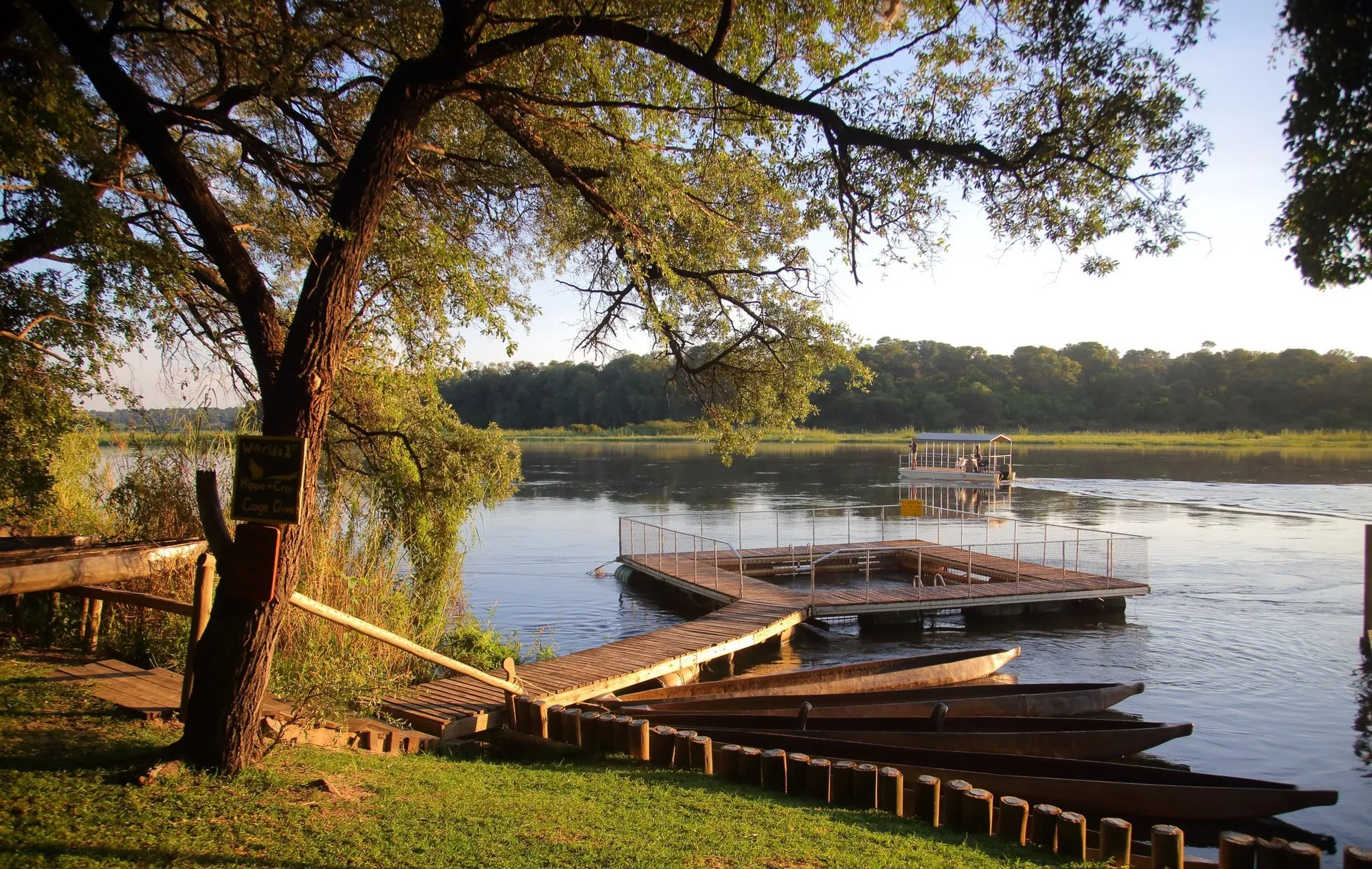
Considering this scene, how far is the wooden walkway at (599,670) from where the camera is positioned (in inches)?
382

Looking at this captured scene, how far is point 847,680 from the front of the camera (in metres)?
11.8

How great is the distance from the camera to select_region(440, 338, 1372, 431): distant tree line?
84.7 m

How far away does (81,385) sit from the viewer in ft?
30.2

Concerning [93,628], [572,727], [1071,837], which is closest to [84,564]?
[93,628]

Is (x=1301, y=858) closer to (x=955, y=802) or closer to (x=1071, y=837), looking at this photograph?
(x=1071, y=837)

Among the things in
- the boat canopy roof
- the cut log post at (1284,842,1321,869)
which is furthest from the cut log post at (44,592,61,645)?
the boat canopy roof

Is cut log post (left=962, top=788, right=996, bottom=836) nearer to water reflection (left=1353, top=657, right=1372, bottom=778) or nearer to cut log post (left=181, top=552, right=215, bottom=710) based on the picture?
cut log post (left=181, top=552, right=215, bottom=710)

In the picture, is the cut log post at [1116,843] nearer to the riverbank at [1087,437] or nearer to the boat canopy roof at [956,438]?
the boat canopy roof at [956,438]

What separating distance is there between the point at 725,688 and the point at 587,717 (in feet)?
10.6

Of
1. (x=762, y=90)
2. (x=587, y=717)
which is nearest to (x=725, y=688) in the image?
(x=587, y=717)

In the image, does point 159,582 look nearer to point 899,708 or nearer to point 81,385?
point 81,385

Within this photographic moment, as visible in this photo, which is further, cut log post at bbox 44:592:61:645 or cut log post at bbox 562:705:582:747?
cut log post at bbox 44:592:61:645

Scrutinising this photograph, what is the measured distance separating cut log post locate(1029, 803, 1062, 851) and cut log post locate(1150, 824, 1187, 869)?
2.05ft

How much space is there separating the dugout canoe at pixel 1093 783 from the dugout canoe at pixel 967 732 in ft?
1.02
